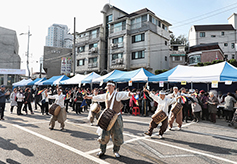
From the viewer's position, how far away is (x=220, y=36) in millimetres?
39250

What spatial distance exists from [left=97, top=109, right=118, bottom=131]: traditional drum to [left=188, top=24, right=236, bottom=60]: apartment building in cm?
4182

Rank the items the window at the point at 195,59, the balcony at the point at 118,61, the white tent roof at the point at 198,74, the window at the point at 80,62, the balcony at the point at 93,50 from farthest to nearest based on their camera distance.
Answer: the window at the point at 80,62
the balcony at the point at 93,50
the window at the point at 195,59
the balcony at the point at 118,61
the white tent roof at the point at 198,74

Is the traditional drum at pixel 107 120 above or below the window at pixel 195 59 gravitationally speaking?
below

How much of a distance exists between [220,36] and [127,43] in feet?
83.1

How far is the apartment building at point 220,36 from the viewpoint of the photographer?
38.2 m

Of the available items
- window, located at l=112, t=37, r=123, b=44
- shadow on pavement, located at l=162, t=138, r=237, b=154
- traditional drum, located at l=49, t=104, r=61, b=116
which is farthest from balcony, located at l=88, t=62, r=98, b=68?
shadow on pavement, located at l=162, t=138, r=237, b=154

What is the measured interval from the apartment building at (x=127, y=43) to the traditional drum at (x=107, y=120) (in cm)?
2248

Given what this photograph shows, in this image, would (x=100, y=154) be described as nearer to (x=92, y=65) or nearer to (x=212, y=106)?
(x=212, y=106)

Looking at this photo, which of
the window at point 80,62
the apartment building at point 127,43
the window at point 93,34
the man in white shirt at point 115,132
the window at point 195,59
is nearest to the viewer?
the man in white shirt at point 115,132

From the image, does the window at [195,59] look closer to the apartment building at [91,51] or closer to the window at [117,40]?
the window at [117,40]

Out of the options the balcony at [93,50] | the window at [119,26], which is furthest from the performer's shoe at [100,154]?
the balcony at [93,50]

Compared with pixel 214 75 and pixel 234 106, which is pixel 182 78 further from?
pixel 234 106

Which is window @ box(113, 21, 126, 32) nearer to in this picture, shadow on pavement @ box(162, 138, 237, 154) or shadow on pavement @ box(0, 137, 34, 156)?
shadow on pavement @ box(162, 138, 237, 154)

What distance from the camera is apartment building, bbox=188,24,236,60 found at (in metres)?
38.2
